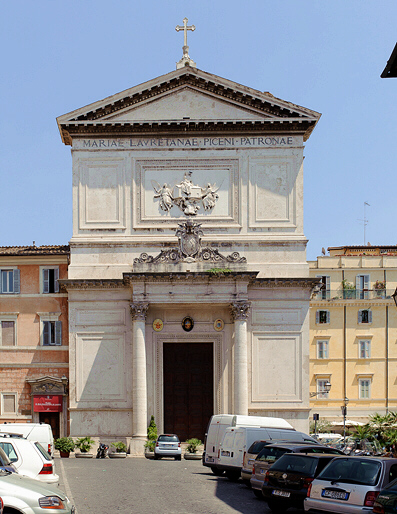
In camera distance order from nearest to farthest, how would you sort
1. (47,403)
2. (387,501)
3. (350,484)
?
(387,501), (350,484), (47,403)

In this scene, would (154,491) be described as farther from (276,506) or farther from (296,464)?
(296,464)

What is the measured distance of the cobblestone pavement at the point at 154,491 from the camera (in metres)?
21.8

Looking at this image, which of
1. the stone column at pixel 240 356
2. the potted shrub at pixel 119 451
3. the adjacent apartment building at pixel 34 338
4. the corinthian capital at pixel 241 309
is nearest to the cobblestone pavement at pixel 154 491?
the potted shrub at pixel 119 451

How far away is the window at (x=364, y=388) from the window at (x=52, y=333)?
77.8 feet

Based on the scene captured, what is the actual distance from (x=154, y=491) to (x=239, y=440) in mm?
5452

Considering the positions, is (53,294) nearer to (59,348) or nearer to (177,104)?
(59,348)

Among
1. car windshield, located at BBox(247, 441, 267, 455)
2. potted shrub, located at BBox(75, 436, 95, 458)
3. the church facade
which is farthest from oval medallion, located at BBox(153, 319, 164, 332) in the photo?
car windshield, located at BBox(247, 441, 267, 455)

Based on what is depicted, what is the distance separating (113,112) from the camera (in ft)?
164

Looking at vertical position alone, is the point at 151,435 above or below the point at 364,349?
below


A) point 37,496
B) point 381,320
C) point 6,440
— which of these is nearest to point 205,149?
point 381,320

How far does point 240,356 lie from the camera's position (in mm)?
47406

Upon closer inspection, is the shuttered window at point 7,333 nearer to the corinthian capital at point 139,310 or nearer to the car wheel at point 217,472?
the corinthian capital at point 139,310

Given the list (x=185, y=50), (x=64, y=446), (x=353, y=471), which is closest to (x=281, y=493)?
(x=353, y=471)

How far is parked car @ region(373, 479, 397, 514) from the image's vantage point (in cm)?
1631
